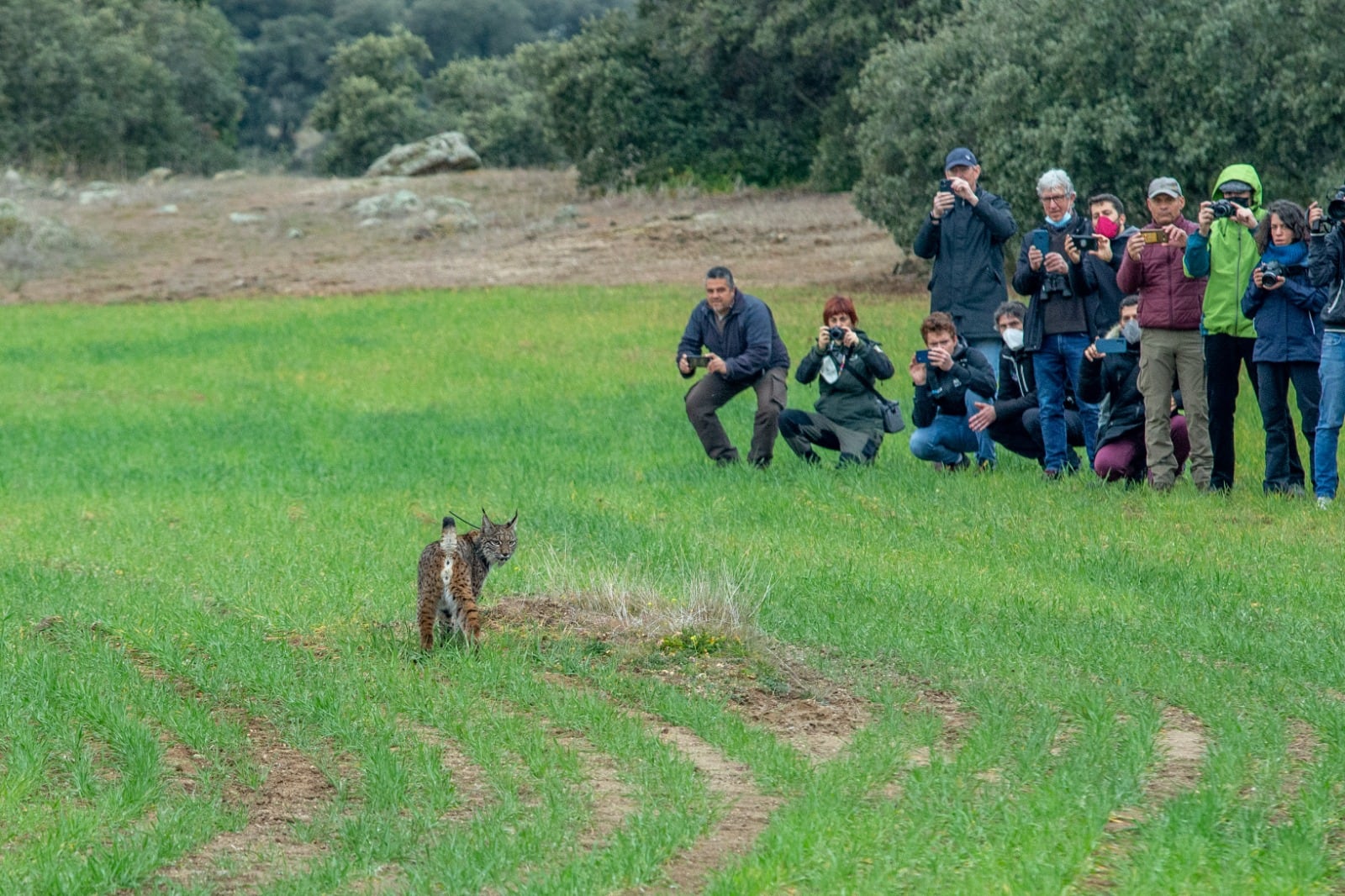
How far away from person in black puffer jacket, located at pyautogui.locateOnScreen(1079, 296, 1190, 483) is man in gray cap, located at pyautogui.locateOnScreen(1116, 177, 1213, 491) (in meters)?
0.27

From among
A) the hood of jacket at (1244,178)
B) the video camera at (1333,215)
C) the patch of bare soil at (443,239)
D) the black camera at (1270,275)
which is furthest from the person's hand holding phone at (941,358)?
the patch of bare soil at (443,239)

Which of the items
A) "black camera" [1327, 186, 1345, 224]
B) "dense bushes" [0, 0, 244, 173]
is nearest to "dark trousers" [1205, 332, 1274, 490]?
"black camera" [1327, 186, 1345, 224]

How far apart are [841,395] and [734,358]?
96cm

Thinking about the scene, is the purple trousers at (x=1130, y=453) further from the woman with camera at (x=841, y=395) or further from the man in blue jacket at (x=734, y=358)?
the man in blue jacket at (x=734, y=358)

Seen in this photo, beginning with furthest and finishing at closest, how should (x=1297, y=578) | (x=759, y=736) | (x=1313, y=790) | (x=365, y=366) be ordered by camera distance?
(x=365, y=366) < (x=1297, y=578) < (x=759, y=736) < (x=1313, y=790)

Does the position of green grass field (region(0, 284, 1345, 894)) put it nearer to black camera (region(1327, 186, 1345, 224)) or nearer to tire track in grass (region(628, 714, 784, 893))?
tire track in grass (region(628, 714, 784, 893))

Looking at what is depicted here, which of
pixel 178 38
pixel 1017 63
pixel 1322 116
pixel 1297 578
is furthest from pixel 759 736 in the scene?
pixel 178 38

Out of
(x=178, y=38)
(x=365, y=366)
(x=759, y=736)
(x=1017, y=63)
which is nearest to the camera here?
(x=759, y=736)

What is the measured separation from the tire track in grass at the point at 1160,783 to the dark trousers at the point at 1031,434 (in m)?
6.29

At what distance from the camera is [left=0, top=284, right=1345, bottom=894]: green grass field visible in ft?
19.4

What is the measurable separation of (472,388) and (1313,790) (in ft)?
57.2

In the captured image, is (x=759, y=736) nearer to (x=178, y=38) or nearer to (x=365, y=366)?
(x=365, y=366)

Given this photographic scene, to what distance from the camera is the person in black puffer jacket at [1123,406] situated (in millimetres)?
13133

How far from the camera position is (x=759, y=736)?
287 inches
